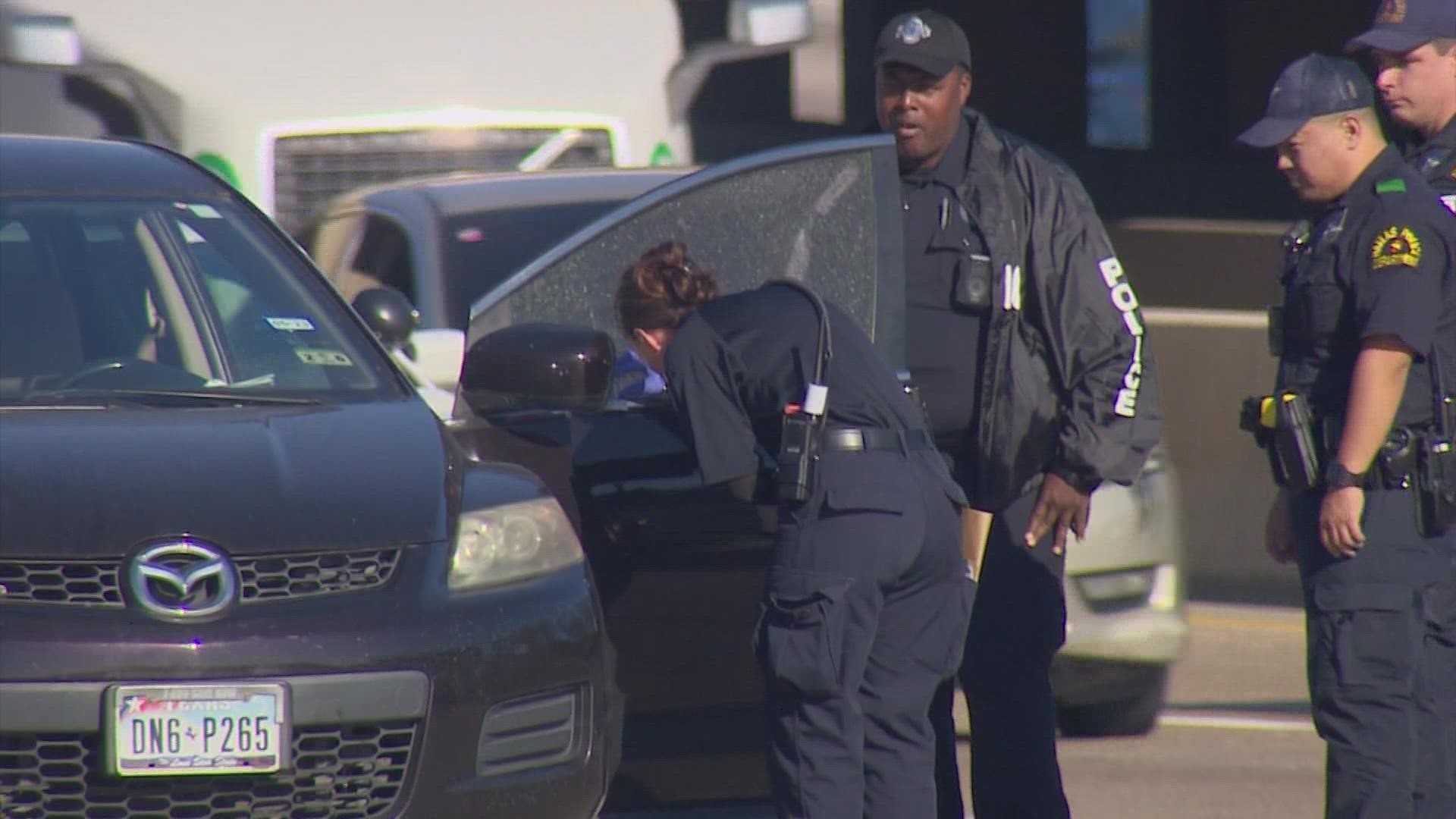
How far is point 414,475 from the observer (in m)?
4.69

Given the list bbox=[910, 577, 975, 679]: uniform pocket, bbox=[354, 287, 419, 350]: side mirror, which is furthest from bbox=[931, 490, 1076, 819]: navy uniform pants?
bbox=[354, 287, 419, 350]: side mirror

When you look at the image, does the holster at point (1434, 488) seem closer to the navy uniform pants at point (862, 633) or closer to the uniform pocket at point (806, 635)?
the navy uniform pants at point (862, 633)

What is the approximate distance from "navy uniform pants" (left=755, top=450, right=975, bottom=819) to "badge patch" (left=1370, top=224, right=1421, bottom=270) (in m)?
1.02

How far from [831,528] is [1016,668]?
0.82 m

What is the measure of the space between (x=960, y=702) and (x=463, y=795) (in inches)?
162

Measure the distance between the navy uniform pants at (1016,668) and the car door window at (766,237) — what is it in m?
0.53

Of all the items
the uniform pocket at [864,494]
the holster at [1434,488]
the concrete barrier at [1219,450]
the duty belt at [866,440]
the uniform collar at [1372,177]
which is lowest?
the concrete barrier at [1219,450]

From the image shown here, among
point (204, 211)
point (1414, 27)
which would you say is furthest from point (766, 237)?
point (1414, 27)

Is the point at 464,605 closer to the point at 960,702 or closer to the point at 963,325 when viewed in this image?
the point at 963,325

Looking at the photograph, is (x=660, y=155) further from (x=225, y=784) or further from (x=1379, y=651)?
(x=225, y=784)

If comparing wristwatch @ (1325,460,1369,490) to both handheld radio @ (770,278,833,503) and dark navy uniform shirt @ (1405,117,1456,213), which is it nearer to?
dark navy uniform shirt @ (1405,117,1456,213)

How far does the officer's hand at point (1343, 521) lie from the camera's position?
5.09m

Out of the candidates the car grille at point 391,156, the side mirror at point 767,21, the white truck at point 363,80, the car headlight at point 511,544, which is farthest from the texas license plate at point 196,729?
the side mirror at point 767,21

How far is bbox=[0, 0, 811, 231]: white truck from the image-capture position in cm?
1000
